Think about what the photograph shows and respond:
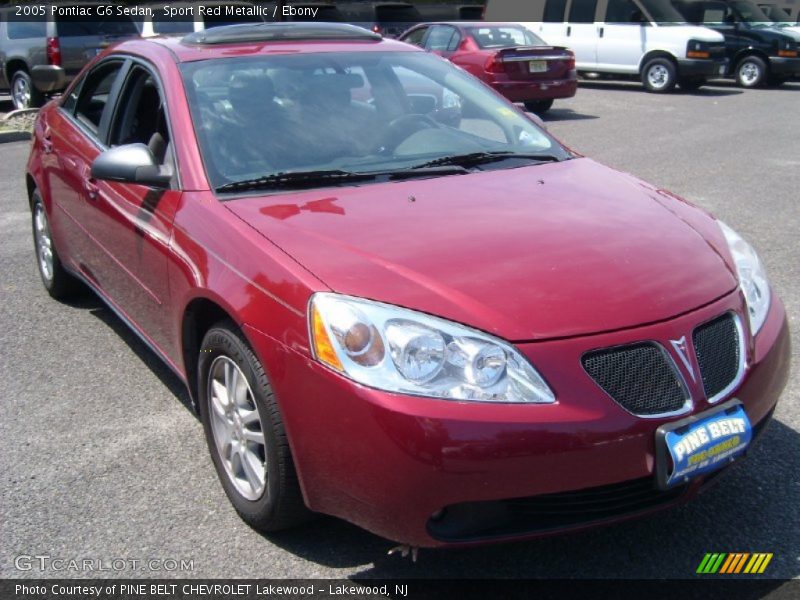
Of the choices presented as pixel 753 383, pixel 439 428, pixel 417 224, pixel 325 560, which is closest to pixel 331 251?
pixel 417 224

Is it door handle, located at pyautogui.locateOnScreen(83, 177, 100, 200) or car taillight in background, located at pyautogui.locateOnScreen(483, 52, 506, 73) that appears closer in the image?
door handle, located at pyautogui.locateOnScreen(83, 177, 100, 200)

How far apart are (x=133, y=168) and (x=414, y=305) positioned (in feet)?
5.08

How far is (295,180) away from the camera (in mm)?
3539

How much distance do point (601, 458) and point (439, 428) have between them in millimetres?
464

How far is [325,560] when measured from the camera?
3012 mm

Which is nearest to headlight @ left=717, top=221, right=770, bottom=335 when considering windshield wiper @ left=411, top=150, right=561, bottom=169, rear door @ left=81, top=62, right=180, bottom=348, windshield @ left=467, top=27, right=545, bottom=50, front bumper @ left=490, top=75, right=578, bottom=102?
windshield wiper @ left=411, top=150, right=561, bottom=169

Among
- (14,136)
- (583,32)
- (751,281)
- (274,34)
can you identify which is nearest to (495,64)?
(583,32)

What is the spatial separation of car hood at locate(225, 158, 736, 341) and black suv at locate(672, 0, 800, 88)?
16752mm

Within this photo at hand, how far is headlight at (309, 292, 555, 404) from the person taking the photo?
8.29 ft

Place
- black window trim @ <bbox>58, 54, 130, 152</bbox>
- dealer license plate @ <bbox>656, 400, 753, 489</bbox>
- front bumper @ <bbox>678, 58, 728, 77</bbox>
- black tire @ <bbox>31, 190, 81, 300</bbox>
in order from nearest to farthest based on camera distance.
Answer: dealer license plate @ <bbox>656, 400, 753, 489</bbox> → black window trim @ <bbox>58, 54, 130, 152</bbox> → black tire @ <bbox>31, 190, 81, 300</bbox> → front bumper @ <bbox>678, 58, 728, 77</bbox>

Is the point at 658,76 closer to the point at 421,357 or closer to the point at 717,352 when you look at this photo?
the point at 717,352

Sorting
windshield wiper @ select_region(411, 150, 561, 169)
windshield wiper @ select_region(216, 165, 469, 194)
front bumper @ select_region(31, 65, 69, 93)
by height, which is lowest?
front bumper @ select_region(31, 65, 69, 93)

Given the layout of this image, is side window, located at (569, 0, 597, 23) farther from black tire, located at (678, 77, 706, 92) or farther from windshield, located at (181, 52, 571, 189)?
windshield, located at (181, 52, 571, 189)

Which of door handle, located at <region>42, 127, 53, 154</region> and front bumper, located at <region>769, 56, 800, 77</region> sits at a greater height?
door handle, located at <region>42, 127, 53, 154</region>
